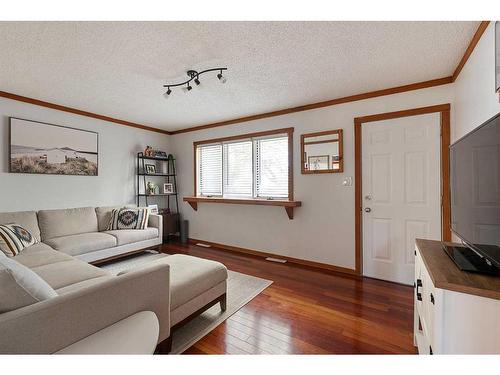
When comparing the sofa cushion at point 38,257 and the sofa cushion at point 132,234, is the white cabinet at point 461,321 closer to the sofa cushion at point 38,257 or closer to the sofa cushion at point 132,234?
the sofa cushion at point 38,257

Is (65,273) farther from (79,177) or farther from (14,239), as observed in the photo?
(79,177)

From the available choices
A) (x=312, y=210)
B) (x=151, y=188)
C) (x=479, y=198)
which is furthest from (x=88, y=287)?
(x=151, y=188)

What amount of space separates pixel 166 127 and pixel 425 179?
426 cm

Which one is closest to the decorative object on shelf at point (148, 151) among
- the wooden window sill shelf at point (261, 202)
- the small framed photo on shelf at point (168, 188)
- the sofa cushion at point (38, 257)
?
the small framed photo on shelf at point (168, 188)

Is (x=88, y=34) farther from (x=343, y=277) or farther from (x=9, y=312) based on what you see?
(x=343, y=277)

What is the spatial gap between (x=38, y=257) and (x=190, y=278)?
1.60m

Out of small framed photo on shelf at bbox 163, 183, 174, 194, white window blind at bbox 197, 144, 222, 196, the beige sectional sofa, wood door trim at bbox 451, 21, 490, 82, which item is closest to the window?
white window blind at bbox 197, 144, 222, 196

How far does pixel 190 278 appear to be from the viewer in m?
1.77

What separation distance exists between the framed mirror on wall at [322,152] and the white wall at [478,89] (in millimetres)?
1175

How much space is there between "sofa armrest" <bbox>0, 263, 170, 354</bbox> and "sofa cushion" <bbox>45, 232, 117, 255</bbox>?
6.76 ft

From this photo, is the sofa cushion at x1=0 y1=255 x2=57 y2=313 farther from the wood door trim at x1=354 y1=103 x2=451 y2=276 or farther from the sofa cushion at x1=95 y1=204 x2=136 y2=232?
the wood door trim at x1=354 y1=103 x2=451 y2=276
